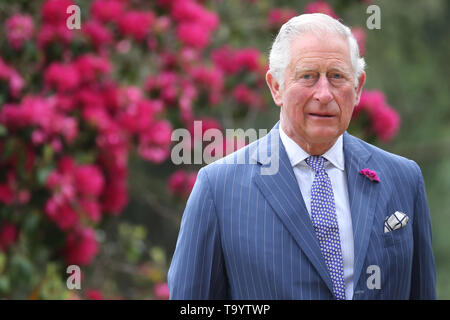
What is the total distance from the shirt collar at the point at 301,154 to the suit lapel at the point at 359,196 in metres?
0.02

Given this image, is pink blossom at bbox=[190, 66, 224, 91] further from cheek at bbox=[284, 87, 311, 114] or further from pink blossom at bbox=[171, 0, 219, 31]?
Result: cheek at bbox=[284, 87, 311, 114]

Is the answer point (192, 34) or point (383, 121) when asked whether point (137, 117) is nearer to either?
point (192, 34)

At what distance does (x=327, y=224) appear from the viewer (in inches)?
75.4

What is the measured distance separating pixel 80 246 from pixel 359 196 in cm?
230

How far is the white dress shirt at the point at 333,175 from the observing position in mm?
1940

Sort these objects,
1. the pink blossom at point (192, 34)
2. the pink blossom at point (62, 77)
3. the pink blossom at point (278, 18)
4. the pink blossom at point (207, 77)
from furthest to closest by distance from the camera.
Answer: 1. the pink blossom at point (278, 18)
2. the pink blossom at point (207, 77)
3. the pink blossom at point (192, 34)
4. the pink blossom at point (62, 77)

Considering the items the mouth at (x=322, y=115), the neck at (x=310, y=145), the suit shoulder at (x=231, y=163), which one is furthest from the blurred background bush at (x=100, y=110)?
the mouth at (x=322, y=115)

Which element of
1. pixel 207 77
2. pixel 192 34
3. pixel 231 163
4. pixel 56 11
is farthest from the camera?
pixel 207 77

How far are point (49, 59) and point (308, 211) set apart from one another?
242 cm

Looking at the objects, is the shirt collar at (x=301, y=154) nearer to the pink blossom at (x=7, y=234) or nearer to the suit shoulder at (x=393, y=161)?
the suit shoulder at (x=393, y=161)

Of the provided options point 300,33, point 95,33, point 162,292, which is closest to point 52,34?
point 95,33

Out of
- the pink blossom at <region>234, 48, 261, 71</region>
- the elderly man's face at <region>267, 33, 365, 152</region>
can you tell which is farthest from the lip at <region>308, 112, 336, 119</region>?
the pink blossom at <region>234, 48, 261, 71</region>

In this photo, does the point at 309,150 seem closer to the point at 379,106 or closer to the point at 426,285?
the point at 426,285
